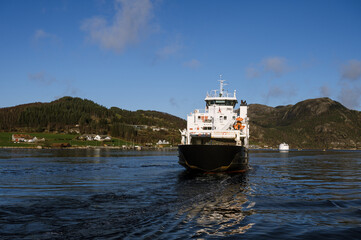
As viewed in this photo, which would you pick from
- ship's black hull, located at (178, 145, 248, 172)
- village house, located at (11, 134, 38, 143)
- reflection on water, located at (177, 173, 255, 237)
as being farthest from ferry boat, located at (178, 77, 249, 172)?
village house, located at (11, 134, 38, 143)

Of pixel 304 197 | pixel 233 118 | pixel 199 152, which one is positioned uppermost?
pixel 233 118

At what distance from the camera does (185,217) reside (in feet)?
41.1

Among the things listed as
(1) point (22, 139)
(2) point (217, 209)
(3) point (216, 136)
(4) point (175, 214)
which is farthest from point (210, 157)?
(1) point (22, 139)

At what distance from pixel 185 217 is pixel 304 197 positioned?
9.91 m

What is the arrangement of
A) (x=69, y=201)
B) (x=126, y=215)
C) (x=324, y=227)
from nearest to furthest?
(x=324, y=227), (x=126, y=215), (x=69, y=201)

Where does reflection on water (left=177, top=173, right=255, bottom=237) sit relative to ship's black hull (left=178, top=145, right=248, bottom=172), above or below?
below

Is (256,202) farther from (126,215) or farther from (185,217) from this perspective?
(126,215)

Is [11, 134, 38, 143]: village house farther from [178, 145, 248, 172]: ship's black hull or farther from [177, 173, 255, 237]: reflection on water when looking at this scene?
[177, 173, 255, 237]: reflection on water

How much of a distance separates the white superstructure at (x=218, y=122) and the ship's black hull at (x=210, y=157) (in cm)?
351

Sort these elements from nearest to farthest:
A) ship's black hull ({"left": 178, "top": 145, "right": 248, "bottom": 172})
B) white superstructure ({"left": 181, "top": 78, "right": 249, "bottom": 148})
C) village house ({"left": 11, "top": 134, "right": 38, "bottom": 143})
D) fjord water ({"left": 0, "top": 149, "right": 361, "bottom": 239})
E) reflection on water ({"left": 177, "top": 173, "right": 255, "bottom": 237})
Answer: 1. fjord water ({"left": 0, "top": 149, "right": 361, "bottom": 239})
2. reflection on water ({"left": 177, "top": 173, "right": 255, "bottom": 237})
3. ship's black hull ({"left": 178, "top": 145, "right": 248, "bottom": 172})
4. white superstructure ({"left": 181, "top": 78, "right": 249, "bottom": 148})
5. village house ({"left": 11, "top": 134, "right": 38, "bottom": 143})

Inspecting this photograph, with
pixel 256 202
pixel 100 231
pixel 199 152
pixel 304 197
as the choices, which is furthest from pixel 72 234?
pixel 199 152

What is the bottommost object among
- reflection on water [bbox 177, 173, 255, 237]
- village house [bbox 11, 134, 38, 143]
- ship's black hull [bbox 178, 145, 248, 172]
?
reflection on water [bbox 177, 173, 255, 237]

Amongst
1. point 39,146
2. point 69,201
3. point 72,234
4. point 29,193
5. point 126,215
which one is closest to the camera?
point 72,234

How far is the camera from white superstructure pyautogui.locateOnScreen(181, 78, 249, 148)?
34.2 m
